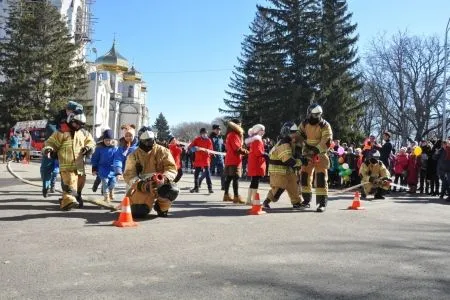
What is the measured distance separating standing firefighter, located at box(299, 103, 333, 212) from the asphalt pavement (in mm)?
862

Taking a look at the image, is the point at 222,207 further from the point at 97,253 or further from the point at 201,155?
the point at 97,253

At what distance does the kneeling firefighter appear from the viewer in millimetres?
8180

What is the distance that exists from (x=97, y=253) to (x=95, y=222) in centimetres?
219

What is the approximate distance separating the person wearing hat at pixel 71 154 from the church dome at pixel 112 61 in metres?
86.2

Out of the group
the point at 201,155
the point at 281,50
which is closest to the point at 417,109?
the point at 281,50

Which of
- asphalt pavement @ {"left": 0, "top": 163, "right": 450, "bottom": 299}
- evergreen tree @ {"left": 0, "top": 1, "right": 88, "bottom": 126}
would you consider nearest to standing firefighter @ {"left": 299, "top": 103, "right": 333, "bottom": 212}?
asphalt pavement @ {"left": 0, "top": 163, "right": 450, "bottom": 299}

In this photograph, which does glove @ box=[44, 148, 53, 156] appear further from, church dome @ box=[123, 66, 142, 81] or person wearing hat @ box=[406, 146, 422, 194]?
church dome @ box=[123, 66, 142, 81]

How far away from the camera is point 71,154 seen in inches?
360

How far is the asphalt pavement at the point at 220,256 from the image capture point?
4418mm

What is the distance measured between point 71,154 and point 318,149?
15.4ft

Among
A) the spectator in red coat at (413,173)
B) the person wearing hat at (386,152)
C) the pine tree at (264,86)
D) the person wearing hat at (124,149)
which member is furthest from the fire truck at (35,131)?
the spectator in red coat at (413,173)

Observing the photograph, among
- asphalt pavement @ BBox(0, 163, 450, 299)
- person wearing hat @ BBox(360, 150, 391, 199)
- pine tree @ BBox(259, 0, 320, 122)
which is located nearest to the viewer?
asphalt pavement @ BBox(0, 163, 450, 299)

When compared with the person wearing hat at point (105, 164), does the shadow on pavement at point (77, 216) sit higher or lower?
lower

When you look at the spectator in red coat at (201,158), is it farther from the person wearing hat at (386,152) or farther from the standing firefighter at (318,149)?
the person wearing hat at (386,152)
